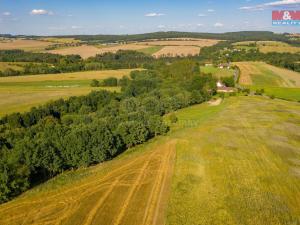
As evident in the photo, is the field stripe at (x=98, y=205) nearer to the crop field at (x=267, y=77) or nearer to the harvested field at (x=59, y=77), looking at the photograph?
the crop field at (x=267, y=77)

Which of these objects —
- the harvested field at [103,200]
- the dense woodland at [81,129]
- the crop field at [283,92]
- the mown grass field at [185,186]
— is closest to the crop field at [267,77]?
the crop field at [283,92]

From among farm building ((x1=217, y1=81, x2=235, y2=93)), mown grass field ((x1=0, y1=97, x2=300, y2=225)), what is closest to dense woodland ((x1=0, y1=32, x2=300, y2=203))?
mown grass field ((x1=0, y1=97, x2=300, y2=225))

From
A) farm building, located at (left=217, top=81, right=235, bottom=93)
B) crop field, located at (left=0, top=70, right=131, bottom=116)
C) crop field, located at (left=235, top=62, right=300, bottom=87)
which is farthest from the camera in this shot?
crop field, located at (left=235, top=62, right=300, bottom=87)

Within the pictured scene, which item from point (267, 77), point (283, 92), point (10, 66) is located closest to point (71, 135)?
point (283, 92)

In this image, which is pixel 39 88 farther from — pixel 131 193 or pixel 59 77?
pixel 131 193

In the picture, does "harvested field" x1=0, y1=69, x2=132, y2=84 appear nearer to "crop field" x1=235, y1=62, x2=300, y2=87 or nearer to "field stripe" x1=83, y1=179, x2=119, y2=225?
"crop field" x1=235, y1=62, x2=300, y2=87
